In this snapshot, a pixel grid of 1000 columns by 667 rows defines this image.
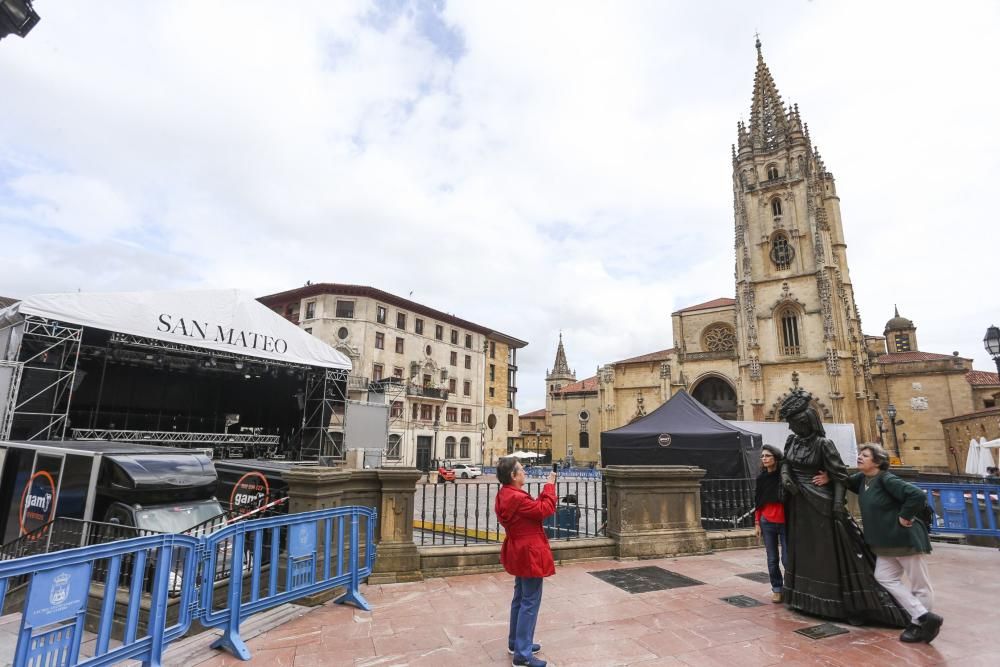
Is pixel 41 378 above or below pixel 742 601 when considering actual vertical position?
above

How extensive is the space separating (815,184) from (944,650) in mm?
43567

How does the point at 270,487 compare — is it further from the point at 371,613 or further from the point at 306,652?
the point at 306,652

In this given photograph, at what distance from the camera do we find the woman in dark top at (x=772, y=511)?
205 inches

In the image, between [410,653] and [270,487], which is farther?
[270,487]

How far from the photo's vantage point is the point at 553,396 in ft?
174

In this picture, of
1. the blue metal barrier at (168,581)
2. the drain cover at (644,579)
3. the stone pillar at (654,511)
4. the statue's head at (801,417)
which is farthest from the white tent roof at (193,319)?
the statue's head at (801,417)

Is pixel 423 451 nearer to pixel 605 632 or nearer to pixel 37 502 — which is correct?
pixel 37 502

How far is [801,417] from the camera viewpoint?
4.82 m

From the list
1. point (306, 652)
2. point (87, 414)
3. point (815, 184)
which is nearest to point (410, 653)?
point (306, 652)

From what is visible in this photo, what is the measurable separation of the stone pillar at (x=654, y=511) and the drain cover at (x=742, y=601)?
181 cm

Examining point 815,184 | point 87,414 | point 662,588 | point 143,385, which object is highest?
point 815,184

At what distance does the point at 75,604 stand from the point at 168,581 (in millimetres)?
563

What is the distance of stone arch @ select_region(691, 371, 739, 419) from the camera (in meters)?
39.1

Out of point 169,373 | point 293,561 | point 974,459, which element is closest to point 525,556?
point 293,561
